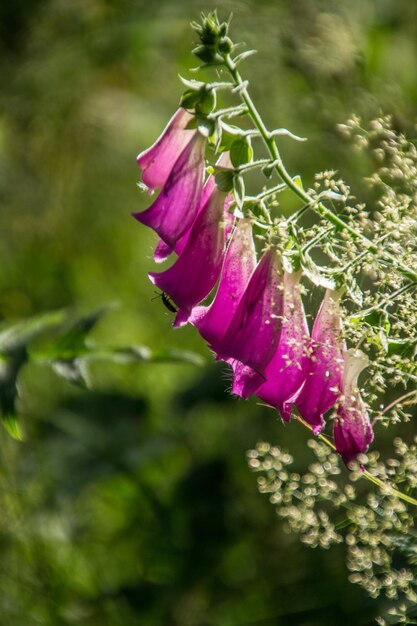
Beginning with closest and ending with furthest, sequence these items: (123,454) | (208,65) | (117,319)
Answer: (208,65), (123,454), (117,319)

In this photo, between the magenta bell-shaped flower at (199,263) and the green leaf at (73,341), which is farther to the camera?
the green leaf at (73,341)

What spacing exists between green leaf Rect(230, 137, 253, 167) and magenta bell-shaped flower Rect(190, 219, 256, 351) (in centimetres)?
3

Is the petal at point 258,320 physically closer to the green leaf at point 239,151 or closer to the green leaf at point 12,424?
the green leaf at point 239,151

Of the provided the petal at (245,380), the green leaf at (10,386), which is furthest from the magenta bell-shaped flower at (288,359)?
the green leaf at (10,386)

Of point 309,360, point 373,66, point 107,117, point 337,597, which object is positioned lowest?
Answer: point 337,597

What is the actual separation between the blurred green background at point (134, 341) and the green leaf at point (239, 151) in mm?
310

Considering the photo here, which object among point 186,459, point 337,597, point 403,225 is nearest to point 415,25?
point 186,459

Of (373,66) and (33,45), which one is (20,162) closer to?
(33,45)

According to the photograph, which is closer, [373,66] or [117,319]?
[373,66]

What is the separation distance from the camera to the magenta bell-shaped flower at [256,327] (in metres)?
0.40

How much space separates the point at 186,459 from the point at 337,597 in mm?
465

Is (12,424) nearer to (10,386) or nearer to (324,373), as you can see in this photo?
(10,386)

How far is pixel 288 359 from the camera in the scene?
395 mm

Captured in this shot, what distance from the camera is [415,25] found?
3.80 ft
